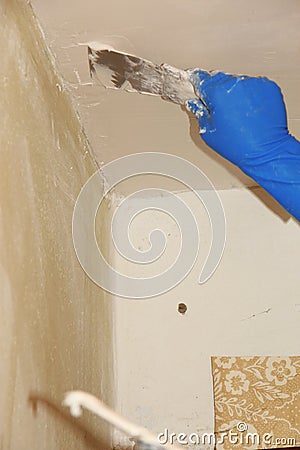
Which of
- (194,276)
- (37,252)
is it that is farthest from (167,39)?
(194,276)

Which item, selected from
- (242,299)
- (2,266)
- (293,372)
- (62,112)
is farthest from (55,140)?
(293,372)

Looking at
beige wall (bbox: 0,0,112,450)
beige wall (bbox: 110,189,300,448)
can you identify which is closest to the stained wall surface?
beige wall (bbox: 110,189,300,448)

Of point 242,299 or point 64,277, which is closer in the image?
point 64,277

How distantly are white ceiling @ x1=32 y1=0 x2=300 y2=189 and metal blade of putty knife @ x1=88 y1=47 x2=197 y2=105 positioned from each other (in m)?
0.02

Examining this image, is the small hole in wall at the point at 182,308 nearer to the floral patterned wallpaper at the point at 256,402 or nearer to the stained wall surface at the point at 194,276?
the stained wall surface at the point at 194,276

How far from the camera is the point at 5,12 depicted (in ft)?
2.84

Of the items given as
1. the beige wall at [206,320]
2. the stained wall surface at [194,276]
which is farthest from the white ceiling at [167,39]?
the beige wall at [206,320]

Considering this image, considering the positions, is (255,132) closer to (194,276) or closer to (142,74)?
(142,74)

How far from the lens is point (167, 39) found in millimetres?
1032

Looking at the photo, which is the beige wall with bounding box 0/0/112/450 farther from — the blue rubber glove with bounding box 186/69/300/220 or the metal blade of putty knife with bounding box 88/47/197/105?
the blue rubber glove with bounding box 186/69/300/220

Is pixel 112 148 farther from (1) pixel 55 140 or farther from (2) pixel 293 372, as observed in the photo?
(2) pixel 293 372

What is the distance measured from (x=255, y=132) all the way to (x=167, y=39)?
219 mm

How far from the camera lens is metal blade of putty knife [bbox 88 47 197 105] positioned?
3.40 feet

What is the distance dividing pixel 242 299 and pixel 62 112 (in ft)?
2.27
